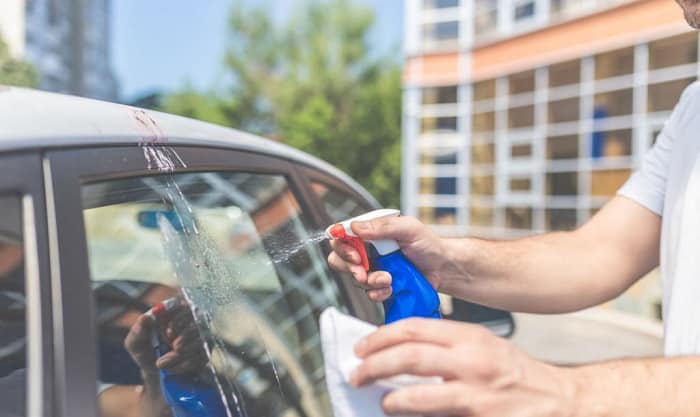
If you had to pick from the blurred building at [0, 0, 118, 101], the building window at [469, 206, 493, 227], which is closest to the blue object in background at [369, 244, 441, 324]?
the building window at [469, 206, 493, 227]

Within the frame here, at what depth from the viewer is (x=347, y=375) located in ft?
2.73

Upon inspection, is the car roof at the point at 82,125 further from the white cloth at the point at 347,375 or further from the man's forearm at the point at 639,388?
the man's forearm at the point at 639,388

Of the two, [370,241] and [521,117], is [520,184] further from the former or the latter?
[370,241]

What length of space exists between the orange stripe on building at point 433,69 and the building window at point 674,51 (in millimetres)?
5249

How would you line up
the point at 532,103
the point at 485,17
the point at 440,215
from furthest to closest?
the point at 440,215 < the point at 485,17 < the point at 532,103

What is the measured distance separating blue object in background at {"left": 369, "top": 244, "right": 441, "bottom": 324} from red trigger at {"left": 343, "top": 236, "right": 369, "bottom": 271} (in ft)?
0.12

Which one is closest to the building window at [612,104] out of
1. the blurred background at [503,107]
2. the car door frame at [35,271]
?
the blurred background at [503,107]

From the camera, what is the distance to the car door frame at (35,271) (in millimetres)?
890

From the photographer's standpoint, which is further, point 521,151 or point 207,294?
point 521,151

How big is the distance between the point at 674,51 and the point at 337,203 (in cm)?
1227

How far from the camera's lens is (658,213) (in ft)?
6.16

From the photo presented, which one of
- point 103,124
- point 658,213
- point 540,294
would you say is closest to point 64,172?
point 103,124

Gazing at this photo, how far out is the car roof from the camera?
3.16 ft

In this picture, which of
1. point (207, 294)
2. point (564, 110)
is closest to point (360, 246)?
point (207, 294)
